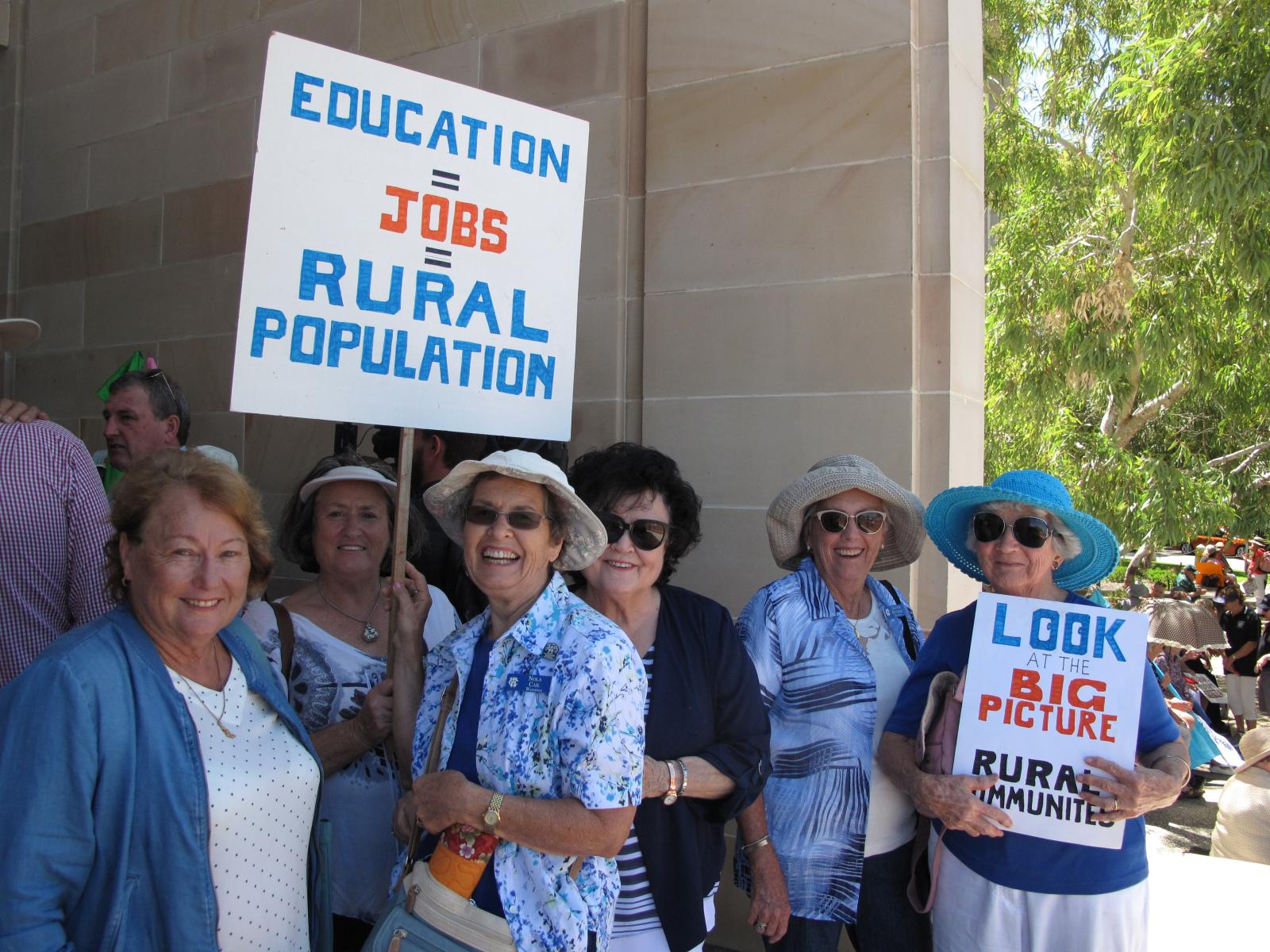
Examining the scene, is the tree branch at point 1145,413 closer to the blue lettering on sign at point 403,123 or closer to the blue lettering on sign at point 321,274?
the blue lettering on sign at point 403,123

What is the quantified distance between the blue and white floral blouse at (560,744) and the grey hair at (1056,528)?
1.25 meters

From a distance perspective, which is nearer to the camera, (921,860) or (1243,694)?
(921,860)

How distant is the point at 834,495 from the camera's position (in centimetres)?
301

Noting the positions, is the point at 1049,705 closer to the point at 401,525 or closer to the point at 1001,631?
the point at 1001,631

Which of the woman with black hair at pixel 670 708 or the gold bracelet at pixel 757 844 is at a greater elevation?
the woman with black hair at pixel 670 708

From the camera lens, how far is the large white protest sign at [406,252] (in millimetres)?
2506

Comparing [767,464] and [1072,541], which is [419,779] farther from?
[767,464]

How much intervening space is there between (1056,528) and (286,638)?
2081 millimetres

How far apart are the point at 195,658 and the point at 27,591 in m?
1.09

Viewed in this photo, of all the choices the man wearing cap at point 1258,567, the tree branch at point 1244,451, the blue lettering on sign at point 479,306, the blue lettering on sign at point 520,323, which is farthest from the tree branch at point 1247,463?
the blue lettering on sign at point 479,306

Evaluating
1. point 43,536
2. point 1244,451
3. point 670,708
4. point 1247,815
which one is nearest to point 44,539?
point 43,536

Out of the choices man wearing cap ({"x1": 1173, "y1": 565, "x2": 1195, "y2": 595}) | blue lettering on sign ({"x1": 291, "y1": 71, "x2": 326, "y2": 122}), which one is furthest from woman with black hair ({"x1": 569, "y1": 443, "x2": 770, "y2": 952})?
man wearing cap ({"x1": 1173, "y1": 565, "x2": 1195, "y2": 595})

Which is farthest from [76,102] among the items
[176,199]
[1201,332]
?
[1201,332]

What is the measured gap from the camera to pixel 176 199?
6371mm
